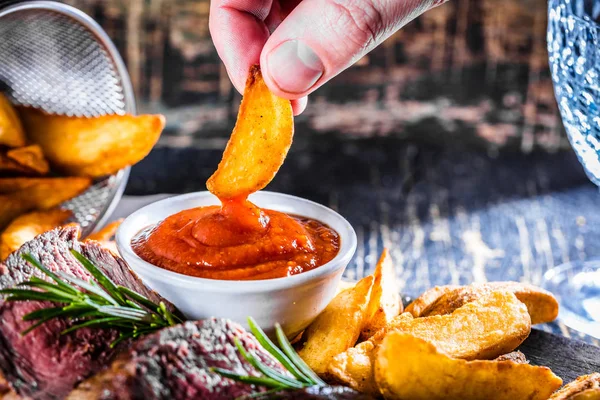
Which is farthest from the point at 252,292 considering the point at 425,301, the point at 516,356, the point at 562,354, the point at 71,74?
the point at 71,74

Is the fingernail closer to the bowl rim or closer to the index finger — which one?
the bowl rim

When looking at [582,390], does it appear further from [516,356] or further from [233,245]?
[233,245]

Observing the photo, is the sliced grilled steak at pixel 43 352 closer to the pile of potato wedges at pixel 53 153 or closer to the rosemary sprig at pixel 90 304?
the rosemary sprig at pixel 90 304

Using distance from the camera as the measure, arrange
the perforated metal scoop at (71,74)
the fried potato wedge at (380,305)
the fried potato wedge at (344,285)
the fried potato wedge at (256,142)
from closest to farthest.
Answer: the fried potato wedge at (256,142) → the fried potato wedge at (380,305) → the fried potato wedge at (344,285) → the perforated metal scoop at (71,74)

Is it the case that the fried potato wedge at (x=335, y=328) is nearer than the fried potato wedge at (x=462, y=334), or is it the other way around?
the fried potato wedge at (x=462, y=334)

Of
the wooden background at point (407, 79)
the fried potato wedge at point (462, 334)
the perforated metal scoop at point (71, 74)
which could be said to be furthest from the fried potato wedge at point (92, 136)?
the wooden background at point (407, 79)

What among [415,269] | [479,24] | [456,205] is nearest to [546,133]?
[479,24]

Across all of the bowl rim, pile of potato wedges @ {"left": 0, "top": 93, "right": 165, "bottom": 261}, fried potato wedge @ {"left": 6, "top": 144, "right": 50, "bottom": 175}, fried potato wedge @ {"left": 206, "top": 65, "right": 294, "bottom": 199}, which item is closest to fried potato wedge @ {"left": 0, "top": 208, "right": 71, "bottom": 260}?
pile of potato wedges @ {"left": 0, "top": 93, "right": 165, "bottom": 261}

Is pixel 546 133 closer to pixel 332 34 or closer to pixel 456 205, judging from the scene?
pixel 456 205
